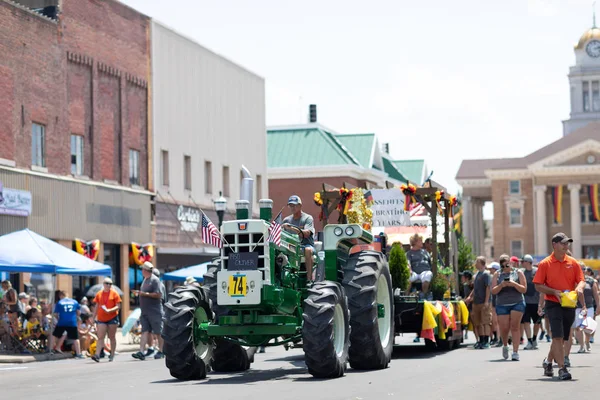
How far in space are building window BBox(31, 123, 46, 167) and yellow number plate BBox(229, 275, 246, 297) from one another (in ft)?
76.9

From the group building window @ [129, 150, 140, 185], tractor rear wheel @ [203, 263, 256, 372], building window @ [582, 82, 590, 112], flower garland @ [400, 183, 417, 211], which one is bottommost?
tractor rear wheel @ [203, 263, 256, 372]

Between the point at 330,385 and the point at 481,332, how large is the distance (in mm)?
10453

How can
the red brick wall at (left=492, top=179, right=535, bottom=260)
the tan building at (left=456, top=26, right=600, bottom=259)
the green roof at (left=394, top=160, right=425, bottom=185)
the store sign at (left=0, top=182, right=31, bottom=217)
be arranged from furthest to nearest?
1. the red brick wall at (left=492, top=179, right=535, bottom=260)
2. the tan building at (left=456, top=26, right=600, bottom=259)
3. the green roof at (left=394, top=160, right=425, bottom=185)
4. the store sign at (left=0, top=182, right=31, bottom=217)

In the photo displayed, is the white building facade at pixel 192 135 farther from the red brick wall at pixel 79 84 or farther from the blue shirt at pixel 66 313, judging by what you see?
the blue shirt at pixel 66 313

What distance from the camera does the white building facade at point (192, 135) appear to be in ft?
154

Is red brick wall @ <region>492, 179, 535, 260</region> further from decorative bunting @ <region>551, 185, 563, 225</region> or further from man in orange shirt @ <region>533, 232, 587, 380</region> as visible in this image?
man in orange shirt @ <region>533, 232, 587, 380</region>

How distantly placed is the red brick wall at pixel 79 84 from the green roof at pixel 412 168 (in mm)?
59509

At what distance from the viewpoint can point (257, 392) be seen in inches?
549

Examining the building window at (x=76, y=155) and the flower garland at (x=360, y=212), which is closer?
the flower garland at (x=360, y=212)

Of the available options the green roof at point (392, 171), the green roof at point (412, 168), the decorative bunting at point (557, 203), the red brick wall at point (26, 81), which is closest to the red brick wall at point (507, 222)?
the decorative bunting at point (557, 203)

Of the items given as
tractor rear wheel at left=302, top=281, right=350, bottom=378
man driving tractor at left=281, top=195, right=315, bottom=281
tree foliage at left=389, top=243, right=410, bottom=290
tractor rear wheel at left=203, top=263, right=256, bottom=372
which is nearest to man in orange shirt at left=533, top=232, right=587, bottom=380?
tractor rear wheel at left=302, top=281, right=350, bottom=378

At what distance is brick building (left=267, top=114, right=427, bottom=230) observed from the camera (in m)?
80.0

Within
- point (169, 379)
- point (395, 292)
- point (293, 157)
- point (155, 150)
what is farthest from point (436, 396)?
point (293, 157)

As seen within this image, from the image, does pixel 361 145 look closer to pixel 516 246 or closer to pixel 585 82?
pixel 516 246
